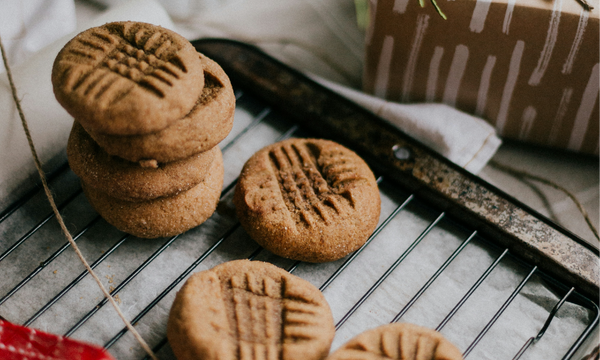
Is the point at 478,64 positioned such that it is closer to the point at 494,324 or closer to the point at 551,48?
the point at 551,48

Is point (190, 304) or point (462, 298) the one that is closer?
point (190, 304)

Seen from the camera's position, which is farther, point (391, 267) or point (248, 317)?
point (391, 267)

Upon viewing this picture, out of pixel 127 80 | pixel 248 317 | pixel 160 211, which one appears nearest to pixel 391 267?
pixel 248 317

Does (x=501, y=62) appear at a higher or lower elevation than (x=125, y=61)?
lower

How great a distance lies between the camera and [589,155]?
1418mm

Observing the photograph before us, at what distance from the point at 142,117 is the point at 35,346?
0.46 meters

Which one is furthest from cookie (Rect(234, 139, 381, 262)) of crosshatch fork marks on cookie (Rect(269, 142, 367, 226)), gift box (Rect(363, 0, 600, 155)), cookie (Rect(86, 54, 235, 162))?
gift box (Rect(363, 0, 600, 155))

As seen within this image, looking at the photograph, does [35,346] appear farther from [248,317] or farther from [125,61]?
[125,61]

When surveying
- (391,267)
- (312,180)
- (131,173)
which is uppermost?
(131,173)

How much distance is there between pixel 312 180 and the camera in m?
1.16

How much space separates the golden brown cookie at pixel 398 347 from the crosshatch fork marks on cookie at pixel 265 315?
0.27 ft

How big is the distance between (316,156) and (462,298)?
1.55 ft

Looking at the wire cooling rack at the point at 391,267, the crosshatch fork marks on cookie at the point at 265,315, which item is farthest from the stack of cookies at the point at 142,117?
the crosshatch fork marks on cookie at the point at 265,315

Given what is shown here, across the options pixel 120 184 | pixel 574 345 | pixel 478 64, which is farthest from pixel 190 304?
pixel 478 64
